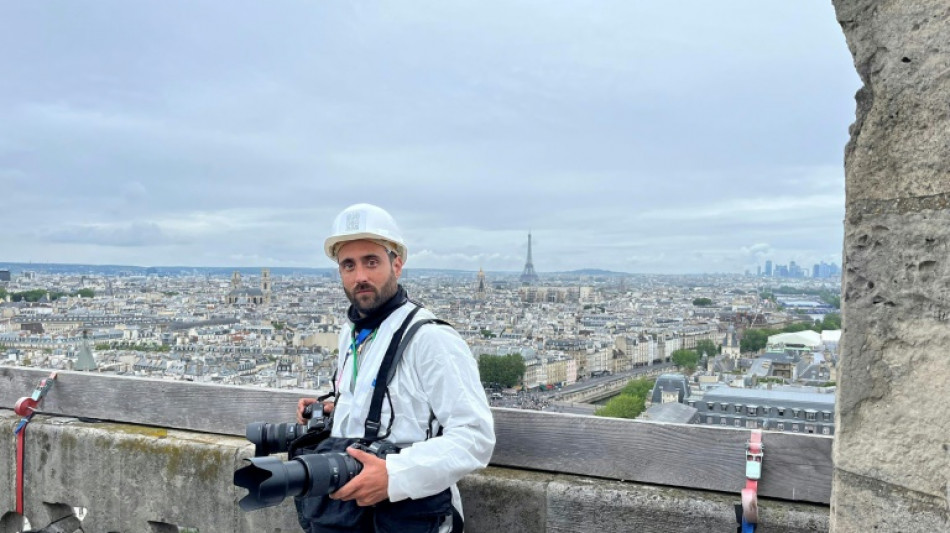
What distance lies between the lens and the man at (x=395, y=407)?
166cm

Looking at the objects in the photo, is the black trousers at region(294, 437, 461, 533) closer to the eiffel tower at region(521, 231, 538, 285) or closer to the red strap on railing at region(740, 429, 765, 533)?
the red strap on railing at region(740, 429, 765, 533)

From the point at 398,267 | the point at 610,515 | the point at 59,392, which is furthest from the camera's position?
the point at 59,392

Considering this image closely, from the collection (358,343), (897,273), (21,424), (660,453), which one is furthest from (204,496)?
(897,273)

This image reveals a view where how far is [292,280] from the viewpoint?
401 feet

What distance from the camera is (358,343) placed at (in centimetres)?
196

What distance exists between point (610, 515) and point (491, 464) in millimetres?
422

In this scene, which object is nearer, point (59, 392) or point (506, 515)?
point (506, 515)

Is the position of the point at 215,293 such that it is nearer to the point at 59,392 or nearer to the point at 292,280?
the point at 292,280

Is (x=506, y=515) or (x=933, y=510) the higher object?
(x=933, y=510)

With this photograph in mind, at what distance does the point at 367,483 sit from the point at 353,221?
0.63 meters

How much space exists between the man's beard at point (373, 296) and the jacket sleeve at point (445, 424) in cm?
19

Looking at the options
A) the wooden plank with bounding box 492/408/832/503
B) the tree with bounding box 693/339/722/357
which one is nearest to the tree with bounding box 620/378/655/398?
the tree with bounding box 693/339/722/357

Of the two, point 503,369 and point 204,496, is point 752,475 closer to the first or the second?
point 204,496

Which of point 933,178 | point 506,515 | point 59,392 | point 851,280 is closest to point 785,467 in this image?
point 506,515
